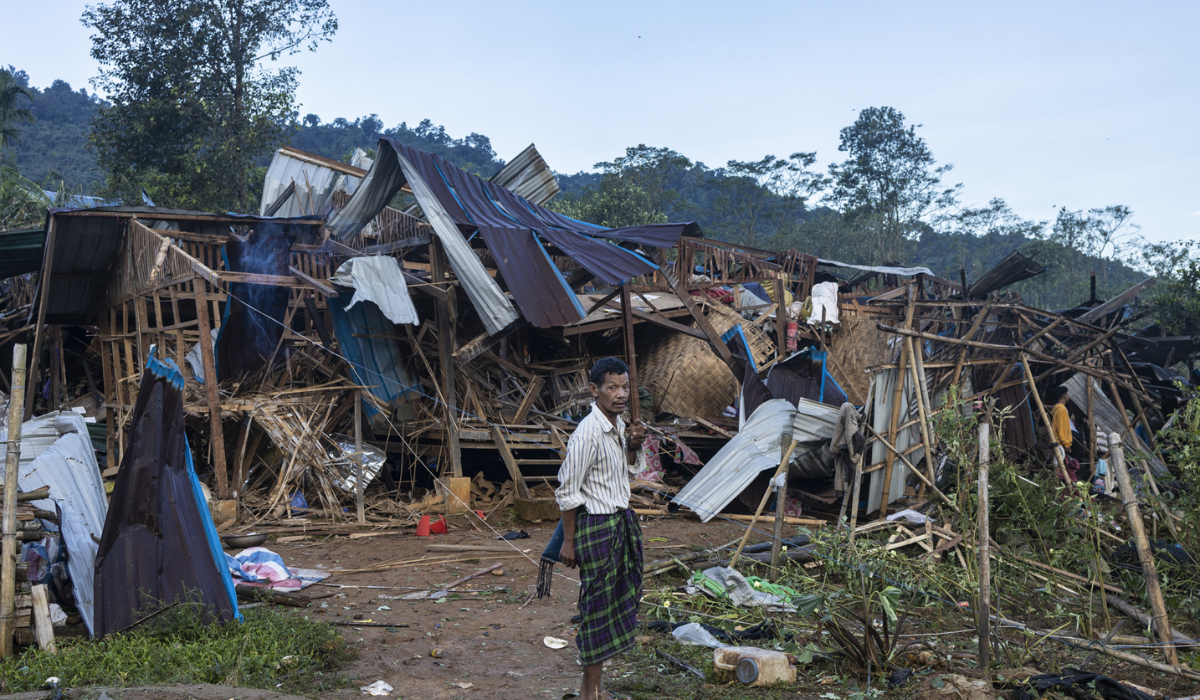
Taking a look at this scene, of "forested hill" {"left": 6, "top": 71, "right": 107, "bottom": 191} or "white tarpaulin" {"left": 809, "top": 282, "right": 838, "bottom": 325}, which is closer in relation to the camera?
"white tarpaulin" {"left": 809, "top": 282, "right": 838, "bottom": 325}

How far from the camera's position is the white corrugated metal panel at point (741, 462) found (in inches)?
362

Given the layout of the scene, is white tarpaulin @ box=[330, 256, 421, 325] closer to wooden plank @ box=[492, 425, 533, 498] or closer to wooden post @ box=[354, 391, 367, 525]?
wooden post @ box=[354, 391, 367, 525]

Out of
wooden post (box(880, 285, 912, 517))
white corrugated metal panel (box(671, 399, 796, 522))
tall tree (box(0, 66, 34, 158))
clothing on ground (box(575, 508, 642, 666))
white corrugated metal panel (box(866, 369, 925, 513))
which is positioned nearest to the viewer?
clothing on ground (box(575, 508, 642, 666))

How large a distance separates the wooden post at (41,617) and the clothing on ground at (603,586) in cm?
284

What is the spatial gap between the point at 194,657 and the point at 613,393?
2.59m

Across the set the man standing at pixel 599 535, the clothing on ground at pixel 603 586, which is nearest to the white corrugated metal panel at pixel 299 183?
the man standing at pixel 599 535

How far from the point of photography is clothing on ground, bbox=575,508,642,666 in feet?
11.8

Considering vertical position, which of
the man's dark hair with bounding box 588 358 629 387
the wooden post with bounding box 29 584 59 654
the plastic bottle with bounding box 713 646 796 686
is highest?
the man's dark hair with bounding box 588 358 629 387

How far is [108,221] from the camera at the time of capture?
31.0 ft

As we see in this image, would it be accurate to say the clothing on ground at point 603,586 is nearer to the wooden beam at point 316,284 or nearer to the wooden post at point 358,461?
the wooden post at point 358,461

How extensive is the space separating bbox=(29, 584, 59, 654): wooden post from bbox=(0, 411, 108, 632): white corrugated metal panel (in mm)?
331

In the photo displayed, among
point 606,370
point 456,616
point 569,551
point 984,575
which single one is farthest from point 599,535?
point 456,616

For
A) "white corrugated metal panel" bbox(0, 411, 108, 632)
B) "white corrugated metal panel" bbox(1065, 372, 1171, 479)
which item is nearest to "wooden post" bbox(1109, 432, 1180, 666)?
"white corrugated metal panel" bbox(0, 411, 108, 632)

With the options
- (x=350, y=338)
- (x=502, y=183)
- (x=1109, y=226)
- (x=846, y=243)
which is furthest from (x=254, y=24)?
(x=1109, y=226)
